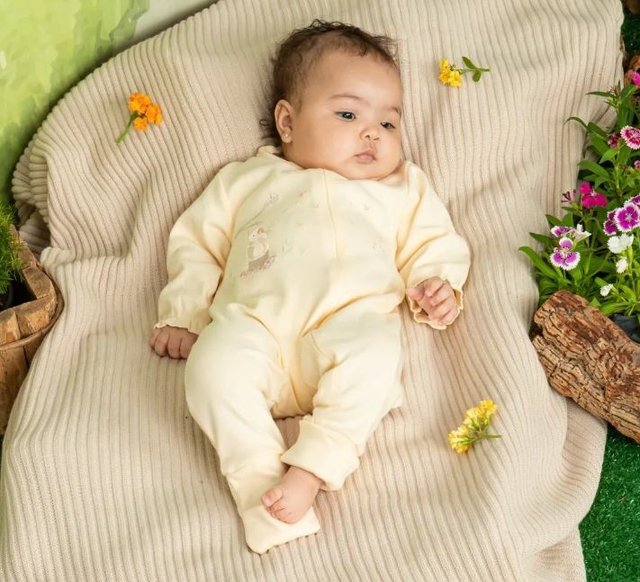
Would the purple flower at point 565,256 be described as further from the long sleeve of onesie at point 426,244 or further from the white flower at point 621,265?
the long sleeve of onesie at point 426,244

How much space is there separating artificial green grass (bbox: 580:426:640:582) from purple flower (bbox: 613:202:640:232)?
1.60 feet

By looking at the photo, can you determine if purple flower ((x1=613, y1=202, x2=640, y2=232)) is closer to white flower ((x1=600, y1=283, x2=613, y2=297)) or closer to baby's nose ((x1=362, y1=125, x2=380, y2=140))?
white flower ((x1=600, y1=283, x2=613, y2=297))

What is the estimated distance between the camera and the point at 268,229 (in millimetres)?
2000

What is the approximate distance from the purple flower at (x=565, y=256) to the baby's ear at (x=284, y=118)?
62cm

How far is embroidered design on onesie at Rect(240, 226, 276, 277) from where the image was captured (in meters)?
1.96

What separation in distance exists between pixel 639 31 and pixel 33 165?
1.72 meters

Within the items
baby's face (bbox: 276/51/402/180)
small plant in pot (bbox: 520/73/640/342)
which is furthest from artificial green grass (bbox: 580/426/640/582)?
baby's face (bbox: 276/51/402/180)

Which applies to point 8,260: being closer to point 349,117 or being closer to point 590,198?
point 349,117

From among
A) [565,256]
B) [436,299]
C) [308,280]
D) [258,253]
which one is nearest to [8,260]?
[258,253]

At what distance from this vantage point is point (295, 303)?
1.91 metres

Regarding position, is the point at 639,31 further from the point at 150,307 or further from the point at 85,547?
the point at 85,547

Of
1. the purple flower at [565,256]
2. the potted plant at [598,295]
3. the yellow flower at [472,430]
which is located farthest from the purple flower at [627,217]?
the yellow flower at [472,430]

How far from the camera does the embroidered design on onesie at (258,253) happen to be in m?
1.96

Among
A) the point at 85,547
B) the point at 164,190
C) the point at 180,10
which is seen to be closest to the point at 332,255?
the point at 164,190
